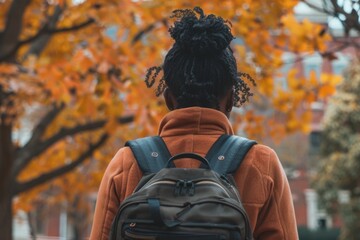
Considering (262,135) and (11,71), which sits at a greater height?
(11,71)

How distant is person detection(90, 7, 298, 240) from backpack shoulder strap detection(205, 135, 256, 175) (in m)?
0.03

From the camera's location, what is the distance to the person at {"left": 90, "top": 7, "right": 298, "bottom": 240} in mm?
2248

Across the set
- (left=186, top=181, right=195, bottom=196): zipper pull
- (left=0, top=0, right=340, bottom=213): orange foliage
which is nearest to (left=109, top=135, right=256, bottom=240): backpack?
(left=186, top=181, right=195, bottom=196): zipper pull

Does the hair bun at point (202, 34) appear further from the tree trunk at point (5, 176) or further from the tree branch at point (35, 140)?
the tree branch at point (35, 140)

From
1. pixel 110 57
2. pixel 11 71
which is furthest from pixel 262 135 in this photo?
pixel 11 71

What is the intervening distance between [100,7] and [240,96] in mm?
6281

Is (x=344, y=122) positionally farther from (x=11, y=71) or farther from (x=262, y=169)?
(x=262, y=169)

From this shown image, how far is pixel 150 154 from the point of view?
7.44 feet

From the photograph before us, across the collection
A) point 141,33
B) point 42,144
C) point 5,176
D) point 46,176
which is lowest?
point 46,176

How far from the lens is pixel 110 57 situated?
859 centimetres

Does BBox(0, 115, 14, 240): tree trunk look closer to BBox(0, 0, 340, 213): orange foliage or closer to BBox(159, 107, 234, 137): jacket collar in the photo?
BBox(0, 0, 340, 213): orange foliage

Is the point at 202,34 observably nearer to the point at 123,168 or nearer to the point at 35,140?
the point at 123,168

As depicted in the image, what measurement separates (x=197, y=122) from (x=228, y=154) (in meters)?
0.17

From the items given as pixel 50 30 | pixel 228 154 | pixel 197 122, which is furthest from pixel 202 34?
pixel 50 30
